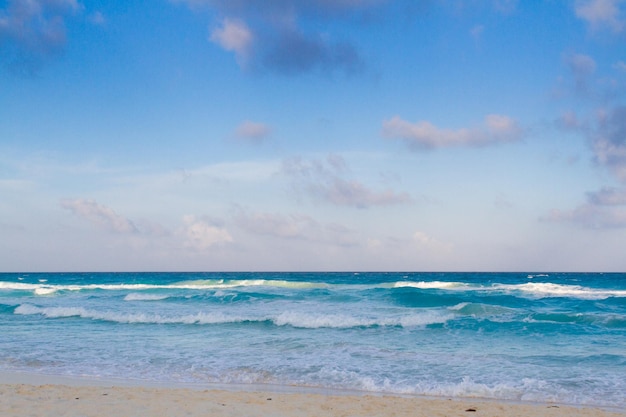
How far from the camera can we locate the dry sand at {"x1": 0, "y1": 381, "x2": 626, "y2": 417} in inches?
290

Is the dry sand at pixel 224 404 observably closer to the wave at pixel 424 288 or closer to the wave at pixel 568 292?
the wave at pixel 568 292

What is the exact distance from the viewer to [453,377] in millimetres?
10352

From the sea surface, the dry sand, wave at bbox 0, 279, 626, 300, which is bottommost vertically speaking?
wave at bbox 0, 279, 626, 300

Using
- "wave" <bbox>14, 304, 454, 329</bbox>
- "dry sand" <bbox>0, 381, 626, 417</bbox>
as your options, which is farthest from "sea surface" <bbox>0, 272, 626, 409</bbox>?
"dry sand" <bbox>0, 381, 626, 417</bbox>

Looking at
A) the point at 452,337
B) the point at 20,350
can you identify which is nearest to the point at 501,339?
the point at 452,337

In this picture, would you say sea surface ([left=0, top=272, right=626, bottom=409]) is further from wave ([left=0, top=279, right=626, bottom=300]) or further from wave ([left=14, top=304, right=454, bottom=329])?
wave ([left=0, top=279, right=626, bottom=300])

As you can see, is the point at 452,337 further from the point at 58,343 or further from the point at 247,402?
the point at 58,343

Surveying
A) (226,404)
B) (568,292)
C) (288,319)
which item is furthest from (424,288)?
(226,404)

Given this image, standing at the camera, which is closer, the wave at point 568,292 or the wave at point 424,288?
the wave at point 568,292

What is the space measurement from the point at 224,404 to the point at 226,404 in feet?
0.10

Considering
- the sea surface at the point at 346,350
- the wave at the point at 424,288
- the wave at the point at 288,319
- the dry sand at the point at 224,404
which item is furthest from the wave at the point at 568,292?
the dry sand at the point at 224,404

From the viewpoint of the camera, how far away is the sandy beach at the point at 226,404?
737 centimetres

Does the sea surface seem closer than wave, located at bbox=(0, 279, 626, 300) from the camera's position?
Yes

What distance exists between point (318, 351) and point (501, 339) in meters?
5.95
